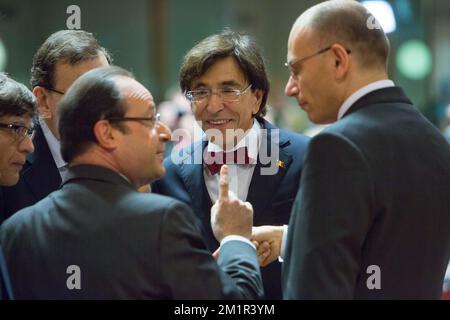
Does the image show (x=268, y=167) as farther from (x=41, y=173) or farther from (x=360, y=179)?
(x=360, y=179)

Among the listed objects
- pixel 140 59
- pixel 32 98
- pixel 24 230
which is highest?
pixel 32 98

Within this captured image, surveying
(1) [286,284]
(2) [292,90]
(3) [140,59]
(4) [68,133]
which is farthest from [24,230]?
(3) [140,59]

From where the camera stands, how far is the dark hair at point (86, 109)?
237 centimetres

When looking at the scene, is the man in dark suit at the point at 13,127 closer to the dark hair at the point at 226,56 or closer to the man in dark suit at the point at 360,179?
the dark hair at the point at 226,56

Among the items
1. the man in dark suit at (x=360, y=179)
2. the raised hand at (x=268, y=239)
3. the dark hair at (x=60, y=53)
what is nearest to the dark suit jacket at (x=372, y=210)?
the man in dark suit at (x=360, y=179)

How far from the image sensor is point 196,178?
10.9 ft

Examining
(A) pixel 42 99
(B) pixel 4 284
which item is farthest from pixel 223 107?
(B) pixel 4 284

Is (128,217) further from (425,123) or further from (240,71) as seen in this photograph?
(240,71)

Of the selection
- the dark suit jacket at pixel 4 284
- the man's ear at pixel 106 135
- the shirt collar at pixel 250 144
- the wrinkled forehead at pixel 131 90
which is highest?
the wrinkled forehead at pixel 131 90

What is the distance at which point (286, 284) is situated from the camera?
7.77 ft

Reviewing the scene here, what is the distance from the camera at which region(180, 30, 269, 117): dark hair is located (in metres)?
3.34

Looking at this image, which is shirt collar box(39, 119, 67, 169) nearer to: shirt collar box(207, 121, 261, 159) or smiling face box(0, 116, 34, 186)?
smiling face box(0, 116, 34, 186)

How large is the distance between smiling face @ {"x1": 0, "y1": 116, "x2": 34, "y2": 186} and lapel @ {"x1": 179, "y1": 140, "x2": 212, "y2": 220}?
68 cm
